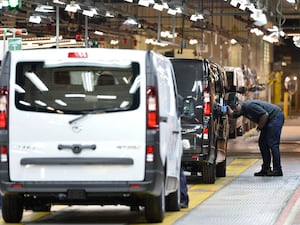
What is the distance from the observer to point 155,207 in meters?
11.3

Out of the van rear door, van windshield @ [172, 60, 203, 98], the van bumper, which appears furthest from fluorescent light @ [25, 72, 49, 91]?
van windshield @ [172, 60, 203, 98]

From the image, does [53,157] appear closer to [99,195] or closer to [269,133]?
[99,195]

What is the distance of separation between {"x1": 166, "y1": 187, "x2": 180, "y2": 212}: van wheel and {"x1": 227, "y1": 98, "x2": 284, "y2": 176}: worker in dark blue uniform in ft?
16.9

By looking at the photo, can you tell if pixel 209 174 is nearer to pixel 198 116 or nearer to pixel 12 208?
pixel 198 116

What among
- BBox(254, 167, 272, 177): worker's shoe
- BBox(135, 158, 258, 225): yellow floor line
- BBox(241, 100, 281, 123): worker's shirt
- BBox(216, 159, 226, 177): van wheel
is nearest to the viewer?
BBox(135, 158, 258, 225): yellow floor line

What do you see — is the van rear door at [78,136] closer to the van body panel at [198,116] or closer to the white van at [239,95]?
the van body panel at [198,116]

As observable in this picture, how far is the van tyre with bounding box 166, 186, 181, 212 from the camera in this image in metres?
12.6

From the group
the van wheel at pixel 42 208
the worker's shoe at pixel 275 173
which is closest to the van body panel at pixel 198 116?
the worker's shoe at pixel 275 173

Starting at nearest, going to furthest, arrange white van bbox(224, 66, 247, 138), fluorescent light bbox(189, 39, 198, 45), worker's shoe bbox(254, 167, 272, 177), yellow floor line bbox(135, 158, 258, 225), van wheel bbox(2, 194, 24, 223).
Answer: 1. van wheel bbox(2, 194, 24, 223)
2. yellow floor line bbox(135, 158, 258, 225)
3. worker's shoe bbox(254, 167, 272, 177)
4. white van bbox(224, 66, 247, 138)
5. fluorescent light bbox(189, 39, 198, 45)

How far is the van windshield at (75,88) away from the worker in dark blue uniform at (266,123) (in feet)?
22.5

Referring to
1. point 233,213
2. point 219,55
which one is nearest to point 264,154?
point 233,213

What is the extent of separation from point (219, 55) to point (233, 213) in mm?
36610

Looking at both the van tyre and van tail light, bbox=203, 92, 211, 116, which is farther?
van tail light, bbox=203, 92, 211, 116

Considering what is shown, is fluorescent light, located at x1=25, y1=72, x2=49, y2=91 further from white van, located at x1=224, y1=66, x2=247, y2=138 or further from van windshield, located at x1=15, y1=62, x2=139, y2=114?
white van, located at x1=224, y1=66, x2=247, y2=138
